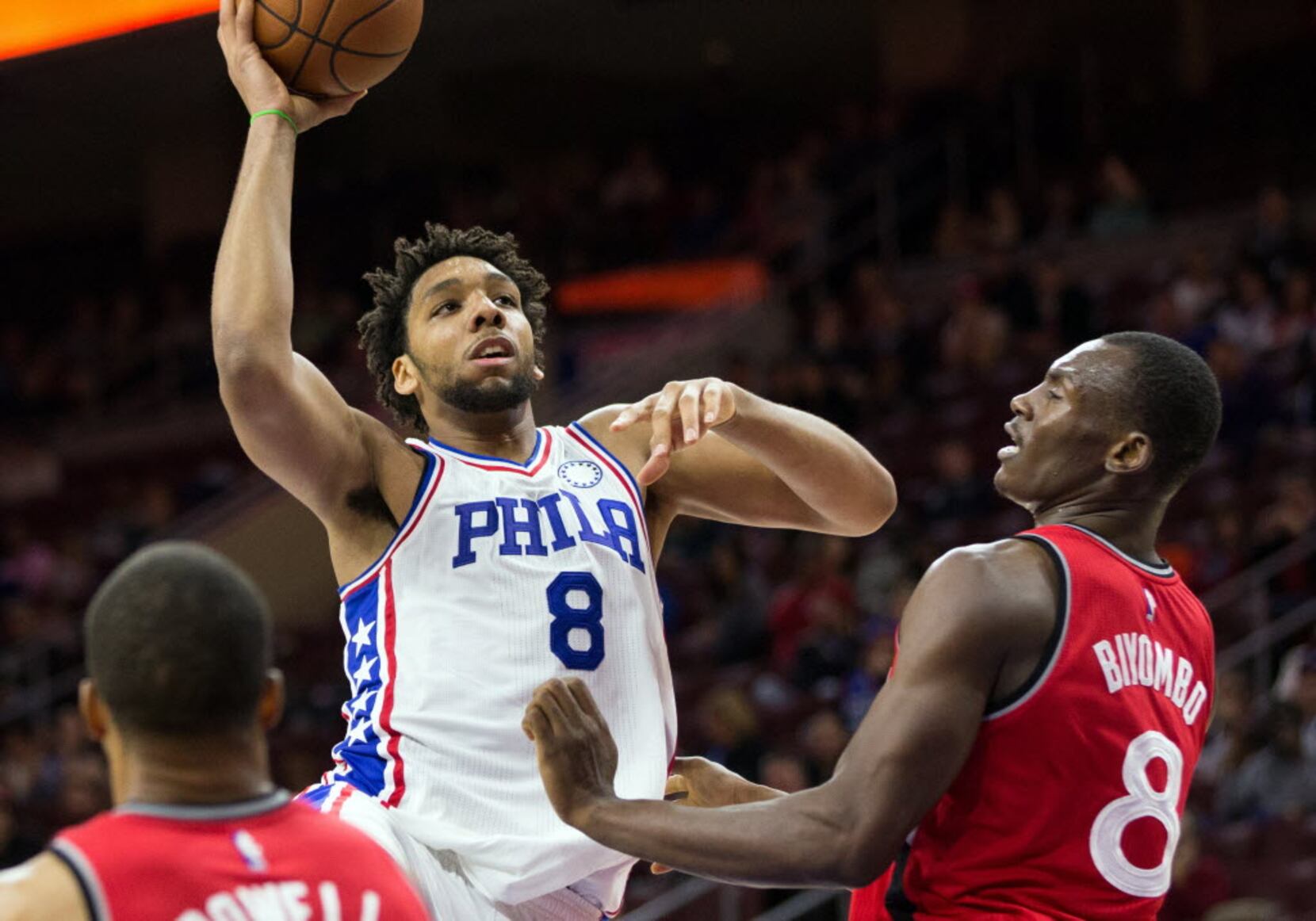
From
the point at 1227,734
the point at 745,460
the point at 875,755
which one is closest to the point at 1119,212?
the point at 1227,734

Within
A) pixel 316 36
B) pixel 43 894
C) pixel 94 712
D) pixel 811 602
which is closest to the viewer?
pixel 43 894

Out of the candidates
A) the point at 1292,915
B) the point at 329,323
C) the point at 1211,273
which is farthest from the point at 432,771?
the point at 329,323

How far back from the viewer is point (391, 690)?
4.03 metres

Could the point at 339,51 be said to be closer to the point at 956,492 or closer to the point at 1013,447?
the point at 1013,447

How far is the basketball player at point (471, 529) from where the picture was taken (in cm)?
390

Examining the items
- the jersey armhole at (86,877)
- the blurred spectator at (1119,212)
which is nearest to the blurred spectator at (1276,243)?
the blurred spectator at (1119,212)

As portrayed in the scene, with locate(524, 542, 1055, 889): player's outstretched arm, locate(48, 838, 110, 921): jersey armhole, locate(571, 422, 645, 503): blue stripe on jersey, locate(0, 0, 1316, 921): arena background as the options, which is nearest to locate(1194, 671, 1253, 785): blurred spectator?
locate(0, 0, 1316, 921): arena background

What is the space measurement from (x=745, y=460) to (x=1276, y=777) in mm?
4609

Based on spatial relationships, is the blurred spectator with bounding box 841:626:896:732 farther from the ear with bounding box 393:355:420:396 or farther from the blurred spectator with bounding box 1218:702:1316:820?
the ear with bounding box 393:355:420:396

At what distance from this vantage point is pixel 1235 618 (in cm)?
971

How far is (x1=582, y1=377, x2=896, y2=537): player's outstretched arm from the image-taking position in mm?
3781

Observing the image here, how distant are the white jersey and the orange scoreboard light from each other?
9001 mm

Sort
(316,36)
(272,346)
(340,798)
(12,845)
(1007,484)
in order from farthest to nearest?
(12,845), (316,36), (340,798), (272,346), (1007,484)

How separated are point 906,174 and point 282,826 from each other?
14380 millimetres
